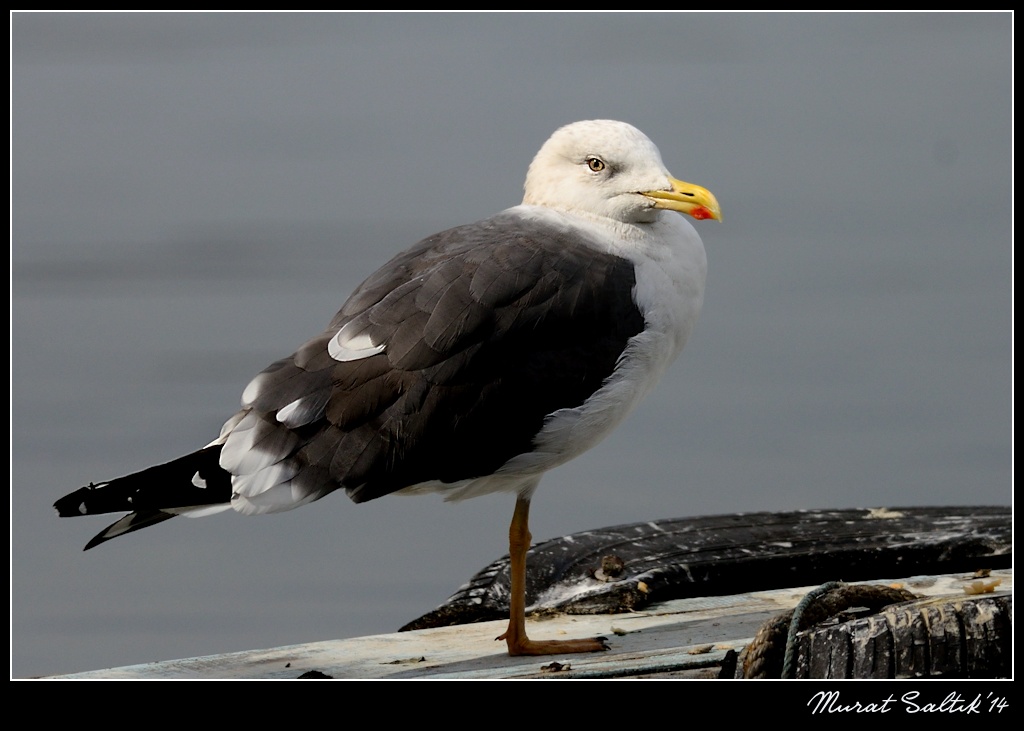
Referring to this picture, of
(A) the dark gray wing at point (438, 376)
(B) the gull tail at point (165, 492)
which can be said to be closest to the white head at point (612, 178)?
(A) the dark gray wing at point (438, 376)

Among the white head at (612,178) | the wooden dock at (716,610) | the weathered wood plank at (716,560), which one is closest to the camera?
the wooden dock at (716,610)

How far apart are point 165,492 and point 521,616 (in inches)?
48.4

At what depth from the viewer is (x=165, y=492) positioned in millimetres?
4367

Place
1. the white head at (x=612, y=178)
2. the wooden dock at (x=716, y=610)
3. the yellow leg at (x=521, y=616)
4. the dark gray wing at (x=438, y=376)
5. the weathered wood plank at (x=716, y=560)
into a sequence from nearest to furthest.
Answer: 1. the wooden dock at (x=716, y=610)
2. the dark gray wing at (x=438, y=376)
3. the yellow leg at (x=521, y=616)
4. the white head at (x=612, y=178)
5. the weathered wood plank at (x=716, y=560)

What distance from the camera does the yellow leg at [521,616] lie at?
4.72 metres

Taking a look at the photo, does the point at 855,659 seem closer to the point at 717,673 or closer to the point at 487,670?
the point at 717,673

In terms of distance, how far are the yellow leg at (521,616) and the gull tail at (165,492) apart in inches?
40.5

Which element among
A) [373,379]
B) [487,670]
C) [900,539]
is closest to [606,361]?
[373,379]

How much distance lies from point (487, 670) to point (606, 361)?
104 centimetres

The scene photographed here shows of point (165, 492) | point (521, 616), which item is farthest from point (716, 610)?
point (165, 492)

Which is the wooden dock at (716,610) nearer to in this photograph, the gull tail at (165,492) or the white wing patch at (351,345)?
the gull tail at (165,492)

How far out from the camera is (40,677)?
444cm

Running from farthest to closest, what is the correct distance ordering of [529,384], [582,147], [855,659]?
[582,147] < [529,384] < [855,659]

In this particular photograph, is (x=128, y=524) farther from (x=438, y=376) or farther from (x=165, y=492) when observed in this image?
(x=438, y=376)
